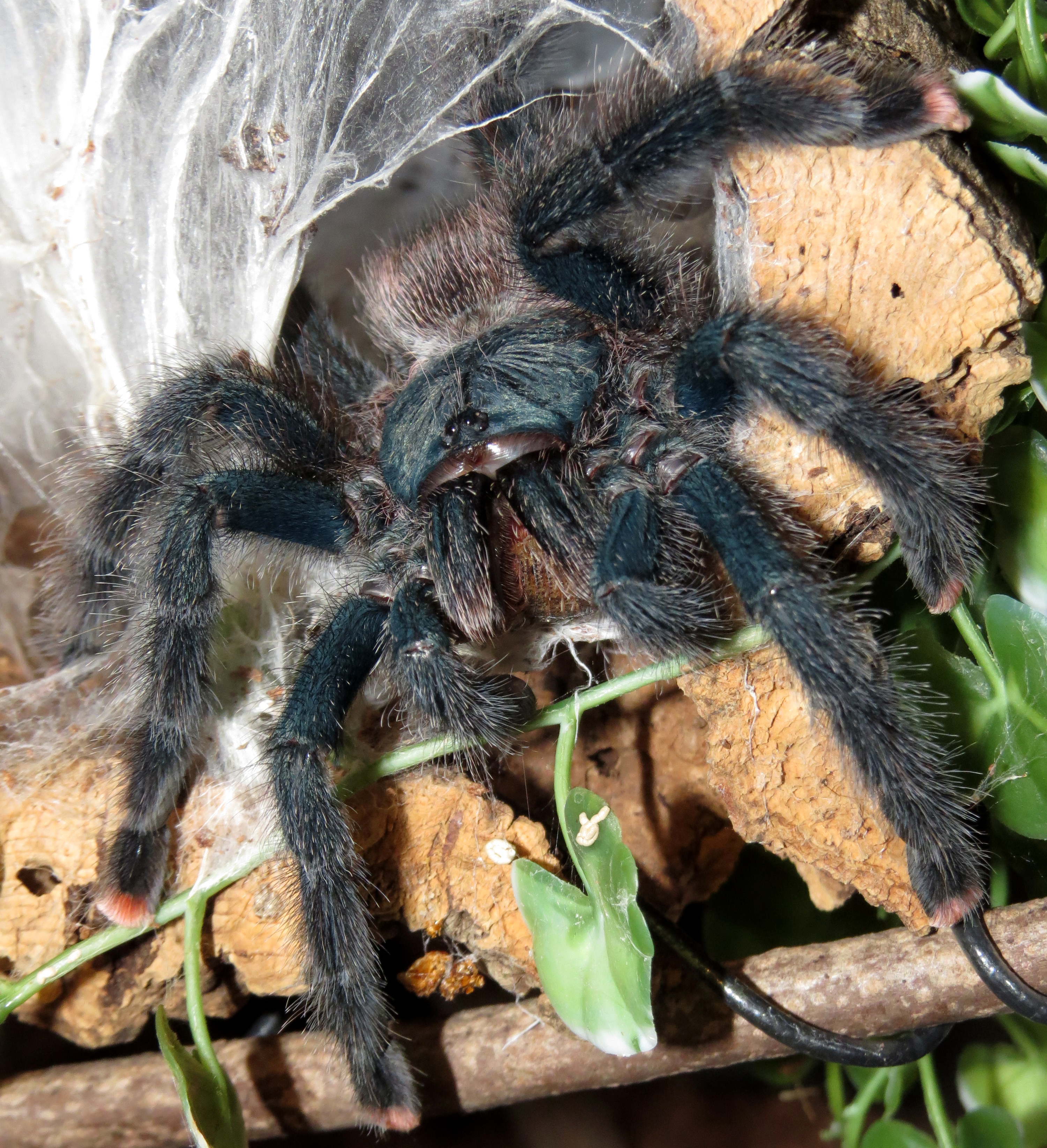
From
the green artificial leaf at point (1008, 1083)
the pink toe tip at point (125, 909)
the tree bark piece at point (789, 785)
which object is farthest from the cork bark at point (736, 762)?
the green artificial leaf at point (1008, 1083)

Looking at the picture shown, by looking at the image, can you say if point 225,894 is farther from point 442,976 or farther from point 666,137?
point 666,137

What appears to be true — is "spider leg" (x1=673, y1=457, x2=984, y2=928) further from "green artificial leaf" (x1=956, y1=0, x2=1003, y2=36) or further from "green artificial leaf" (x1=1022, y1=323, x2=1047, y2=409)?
"green artificial leaf" (x1=956, y1=0, x2=1003, y2=36)

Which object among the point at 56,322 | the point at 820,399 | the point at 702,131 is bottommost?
the point at 820,399

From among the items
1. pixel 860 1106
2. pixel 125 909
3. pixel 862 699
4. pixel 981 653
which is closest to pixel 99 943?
pixel 125 909

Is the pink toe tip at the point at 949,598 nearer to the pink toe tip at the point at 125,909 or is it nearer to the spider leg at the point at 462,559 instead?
the spider leg at the point at 462,559

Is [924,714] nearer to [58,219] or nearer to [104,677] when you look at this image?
[104,677]

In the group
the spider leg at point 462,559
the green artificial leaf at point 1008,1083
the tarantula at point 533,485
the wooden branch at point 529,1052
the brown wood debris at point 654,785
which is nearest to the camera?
the tarantula at point 533,485

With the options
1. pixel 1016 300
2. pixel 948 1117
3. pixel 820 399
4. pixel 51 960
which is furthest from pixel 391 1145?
pixel 1016 300
